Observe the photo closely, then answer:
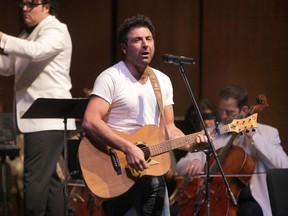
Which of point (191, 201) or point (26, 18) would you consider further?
point (191, 201)

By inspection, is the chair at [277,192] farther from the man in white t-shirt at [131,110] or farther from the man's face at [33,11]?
the man's face at [33,11]

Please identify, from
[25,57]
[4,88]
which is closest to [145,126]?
[25,57]

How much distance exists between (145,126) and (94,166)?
390mm

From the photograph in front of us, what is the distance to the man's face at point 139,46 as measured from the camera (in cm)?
405

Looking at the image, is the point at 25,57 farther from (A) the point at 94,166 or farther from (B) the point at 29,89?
(A) the point at 94,166

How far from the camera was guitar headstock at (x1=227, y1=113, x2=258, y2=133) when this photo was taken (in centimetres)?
414

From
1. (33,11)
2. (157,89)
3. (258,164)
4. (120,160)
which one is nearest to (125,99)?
(157,89)

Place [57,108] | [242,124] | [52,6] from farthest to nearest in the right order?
[52,6] < [57,108] < [242,124]

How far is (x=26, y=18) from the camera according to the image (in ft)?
16.5

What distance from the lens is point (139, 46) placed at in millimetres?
4066

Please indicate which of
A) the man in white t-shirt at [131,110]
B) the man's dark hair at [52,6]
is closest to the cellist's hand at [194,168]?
the man in white t-shirt at [131,110]

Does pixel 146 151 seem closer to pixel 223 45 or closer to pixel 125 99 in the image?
pixel 125 99

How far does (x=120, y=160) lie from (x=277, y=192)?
0.98 meters

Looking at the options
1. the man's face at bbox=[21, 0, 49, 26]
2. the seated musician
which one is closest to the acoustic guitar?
the seated musician
